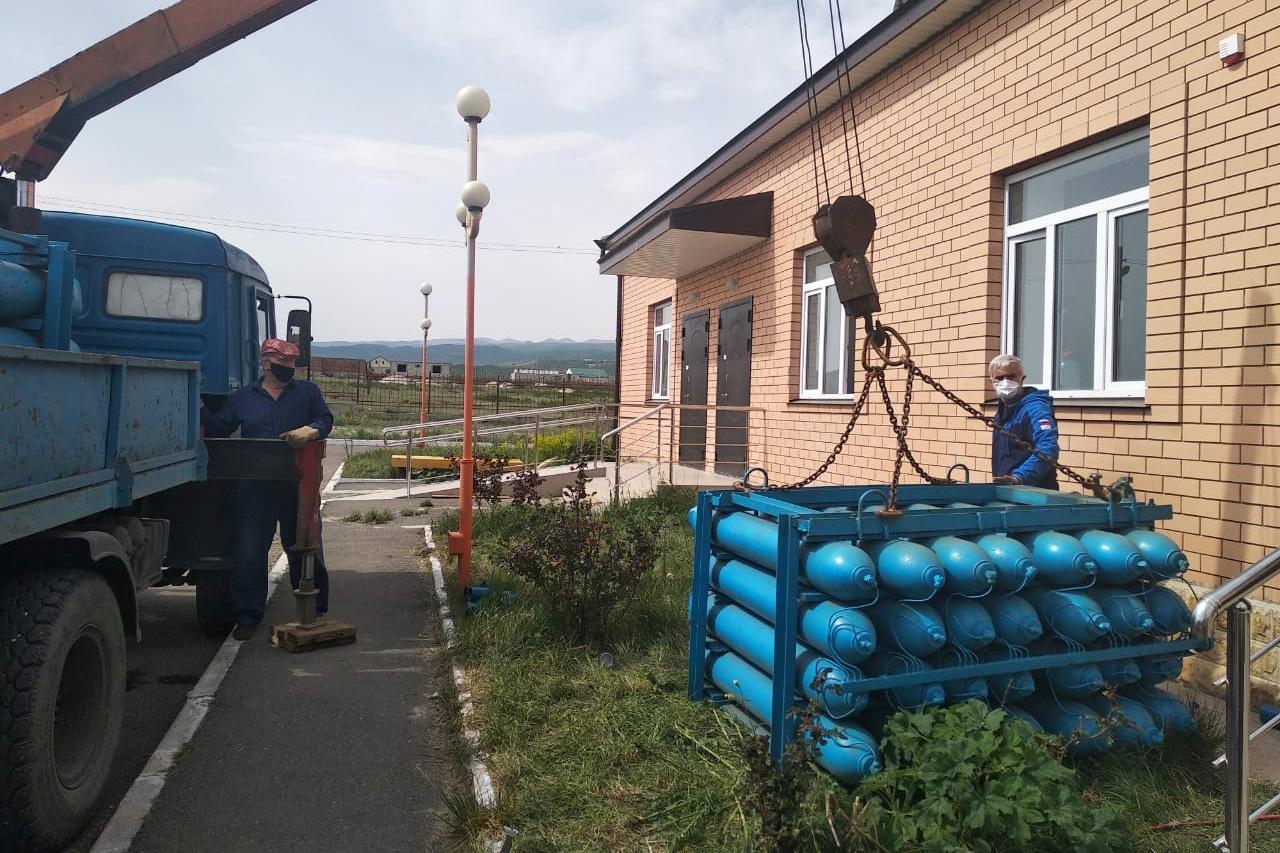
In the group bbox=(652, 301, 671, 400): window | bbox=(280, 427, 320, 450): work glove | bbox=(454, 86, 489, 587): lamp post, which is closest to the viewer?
bbox=(280, 427, 320, 450): work glove

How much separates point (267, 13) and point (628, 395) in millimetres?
10657

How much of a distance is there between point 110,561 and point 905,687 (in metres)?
3.27

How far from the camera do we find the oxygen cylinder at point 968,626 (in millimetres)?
3457

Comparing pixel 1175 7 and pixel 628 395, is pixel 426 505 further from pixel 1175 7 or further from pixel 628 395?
pixel 1175 7

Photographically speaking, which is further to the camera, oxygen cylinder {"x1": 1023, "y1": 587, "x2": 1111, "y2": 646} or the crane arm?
the crane arm

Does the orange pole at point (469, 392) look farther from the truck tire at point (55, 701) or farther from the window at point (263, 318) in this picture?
the truck tire at point (55, 701)

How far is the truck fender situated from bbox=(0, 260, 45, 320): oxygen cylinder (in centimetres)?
129

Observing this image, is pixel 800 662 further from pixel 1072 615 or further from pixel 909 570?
pixel 1072 615

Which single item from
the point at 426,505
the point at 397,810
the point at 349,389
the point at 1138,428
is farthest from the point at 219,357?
the point at 349,389

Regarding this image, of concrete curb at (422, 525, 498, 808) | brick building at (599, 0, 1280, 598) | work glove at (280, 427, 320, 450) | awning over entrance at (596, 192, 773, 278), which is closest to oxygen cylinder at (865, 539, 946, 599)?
concrete curb at (422, 525, 498, 808)

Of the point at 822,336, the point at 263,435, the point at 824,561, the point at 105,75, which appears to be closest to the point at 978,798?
the point at 824,561

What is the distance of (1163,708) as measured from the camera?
12.6 ft

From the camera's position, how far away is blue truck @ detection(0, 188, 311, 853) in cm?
308

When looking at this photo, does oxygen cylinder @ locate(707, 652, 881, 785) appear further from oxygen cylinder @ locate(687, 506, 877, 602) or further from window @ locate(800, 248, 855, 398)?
window @ locate(800, 248, 855, 398)
